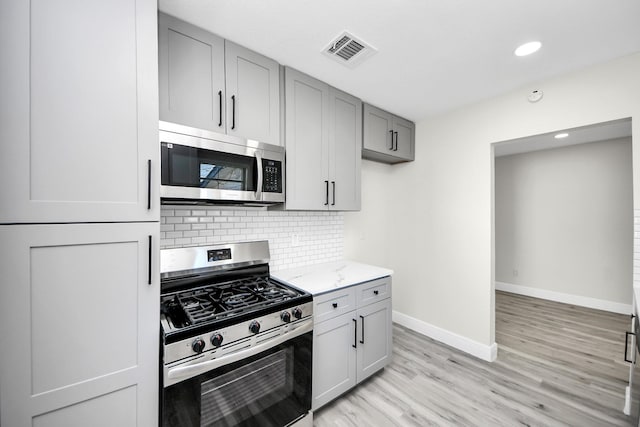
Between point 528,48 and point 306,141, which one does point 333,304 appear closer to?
point 306,141

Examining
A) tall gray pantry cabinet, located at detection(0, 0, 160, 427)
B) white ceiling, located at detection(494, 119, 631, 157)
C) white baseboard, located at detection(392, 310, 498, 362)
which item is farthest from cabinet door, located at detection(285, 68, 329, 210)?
white ceiling, located at detection(494, 119, 631, 157)

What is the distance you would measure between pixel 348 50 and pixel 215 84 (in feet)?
3.09

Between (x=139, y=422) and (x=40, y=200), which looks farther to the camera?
(x=139, y=422)

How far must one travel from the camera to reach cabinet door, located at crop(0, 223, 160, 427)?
3.18ft

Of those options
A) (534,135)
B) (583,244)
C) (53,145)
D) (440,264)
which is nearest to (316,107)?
(53,145)

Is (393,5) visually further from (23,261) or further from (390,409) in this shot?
(390,409)

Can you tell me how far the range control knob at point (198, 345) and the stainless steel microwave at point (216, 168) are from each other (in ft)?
2.56

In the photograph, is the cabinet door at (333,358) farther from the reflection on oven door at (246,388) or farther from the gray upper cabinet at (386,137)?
the gray upper cabinet at (386,137)

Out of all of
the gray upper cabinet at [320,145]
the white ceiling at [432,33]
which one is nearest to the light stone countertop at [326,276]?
the gray upper cabinet at [320,145]

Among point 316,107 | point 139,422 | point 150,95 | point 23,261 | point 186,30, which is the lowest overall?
point 139,422

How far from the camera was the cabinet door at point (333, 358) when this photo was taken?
185cm

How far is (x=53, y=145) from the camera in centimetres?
103

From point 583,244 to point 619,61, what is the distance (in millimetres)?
3291

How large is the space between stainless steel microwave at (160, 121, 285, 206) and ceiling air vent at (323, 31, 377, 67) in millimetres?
782
